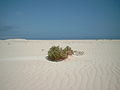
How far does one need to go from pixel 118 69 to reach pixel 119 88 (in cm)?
227

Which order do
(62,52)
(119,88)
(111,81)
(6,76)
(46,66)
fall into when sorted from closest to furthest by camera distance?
(119,88)
(111,81)
(6,76)
(46,66)
(62,52)

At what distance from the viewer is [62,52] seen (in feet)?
31.5

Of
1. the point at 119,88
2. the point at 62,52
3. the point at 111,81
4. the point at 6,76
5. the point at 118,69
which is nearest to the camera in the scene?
the point at 119,88

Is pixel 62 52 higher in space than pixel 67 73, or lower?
higher

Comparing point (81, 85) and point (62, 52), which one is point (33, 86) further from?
point (62, 52)

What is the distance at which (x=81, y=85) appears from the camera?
5621 mm

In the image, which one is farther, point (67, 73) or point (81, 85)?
point (67, 73)

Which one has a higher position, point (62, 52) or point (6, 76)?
point (62, 52)

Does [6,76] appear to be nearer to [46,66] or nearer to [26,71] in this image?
[26,71]

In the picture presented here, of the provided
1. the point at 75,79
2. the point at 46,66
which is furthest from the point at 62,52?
the point at 75,79

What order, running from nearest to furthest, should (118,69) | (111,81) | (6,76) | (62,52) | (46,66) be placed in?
(111,81) → (6,76) → (118,69) → (46,66) → (62,52)

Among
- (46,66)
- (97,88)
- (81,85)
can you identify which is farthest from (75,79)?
(46,66)

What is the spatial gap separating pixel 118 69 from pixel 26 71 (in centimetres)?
521

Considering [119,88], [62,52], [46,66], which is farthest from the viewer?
[62,52]
